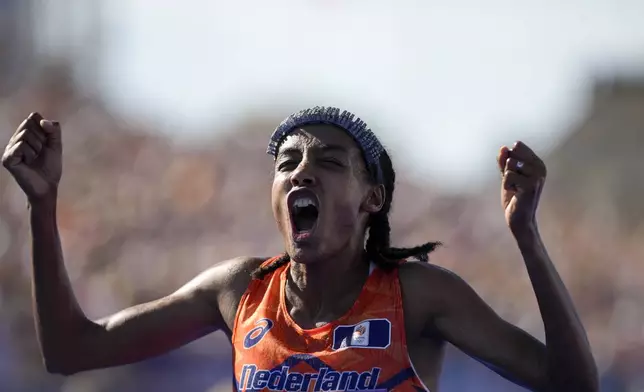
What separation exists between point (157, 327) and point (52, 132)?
623mm

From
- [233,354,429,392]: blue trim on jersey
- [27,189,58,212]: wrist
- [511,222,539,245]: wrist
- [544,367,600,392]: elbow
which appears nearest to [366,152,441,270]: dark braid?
[233,354,429,392]: blue trim on jersey

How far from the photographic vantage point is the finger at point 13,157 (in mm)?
2775

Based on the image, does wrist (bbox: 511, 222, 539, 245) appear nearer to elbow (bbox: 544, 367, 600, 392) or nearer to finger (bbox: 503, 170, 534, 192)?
finger (bbox: 503, 170, 534, 192)

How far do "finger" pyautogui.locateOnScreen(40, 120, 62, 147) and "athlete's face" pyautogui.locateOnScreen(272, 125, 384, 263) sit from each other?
23.9 inches

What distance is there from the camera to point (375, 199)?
293cm

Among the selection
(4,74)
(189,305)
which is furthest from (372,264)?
(4,74)

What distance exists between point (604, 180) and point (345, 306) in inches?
335

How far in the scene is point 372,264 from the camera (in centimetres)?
287

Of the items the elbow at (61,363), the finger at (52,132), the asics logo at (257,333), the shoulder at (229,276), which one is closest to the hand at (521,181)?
the asics logo at (257,333)

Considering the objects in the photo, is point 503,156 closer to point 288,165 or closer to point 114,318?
point 288,165

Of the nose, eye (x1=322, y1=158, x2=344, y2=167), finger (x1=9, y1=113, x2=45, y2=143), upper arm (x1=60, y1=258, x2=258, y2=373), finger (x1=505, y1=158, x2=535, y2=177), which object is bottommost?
upper arm (x1=60, y1=258, x2=258, y2=373)

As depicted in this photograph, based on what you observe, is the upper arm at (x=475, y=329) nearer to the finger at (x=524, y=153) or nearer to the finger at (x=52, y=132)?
the finger at (x=524, y=153)

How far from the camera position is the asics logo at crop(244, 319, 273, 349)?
273cm

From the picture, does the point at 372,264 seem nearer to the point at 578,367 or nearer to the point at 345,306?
the point at 345,306
